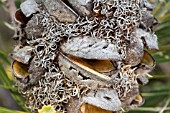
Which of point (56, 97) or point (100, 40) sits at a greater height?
point (100, 40)

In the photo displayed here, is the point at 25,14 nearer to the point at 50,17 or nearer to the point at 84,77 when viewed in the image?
the point at 50,17

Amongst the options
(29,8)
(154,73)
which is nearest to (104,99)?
(29,8)

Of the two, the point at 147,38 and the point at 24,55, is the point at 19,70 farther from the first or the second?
the point at 147,38

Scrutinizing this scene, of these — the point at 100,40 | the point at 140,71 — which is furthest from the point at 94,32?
the point at 140,71

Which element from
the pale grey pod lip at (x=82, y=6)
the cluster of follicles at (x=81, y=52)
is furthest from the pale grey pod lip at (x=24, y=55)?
the pale grey pod lip at (x=82, y=6)

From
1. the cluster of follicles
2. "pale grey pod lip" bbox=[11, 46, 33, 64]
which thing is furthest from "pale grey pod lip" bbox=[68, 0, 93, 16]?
"pale grey pod lip" bbox=[11, 46, 33, 64]

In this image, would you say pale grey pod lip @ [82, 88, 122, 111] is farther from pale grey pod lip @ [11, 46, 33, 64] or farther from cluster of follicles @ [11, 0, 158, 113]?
pale grey pod lip @ [11, 46, 33, 64]
